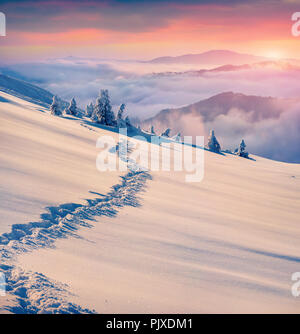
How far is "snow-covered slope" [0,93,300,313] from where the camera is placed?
5.71m

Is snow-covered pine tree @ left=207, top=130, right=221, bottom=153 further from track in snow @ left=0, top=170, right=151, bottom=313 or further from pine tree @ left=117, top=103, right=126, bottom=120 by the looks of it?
track in snow @ left=0, top=170, right=151, bottom=313

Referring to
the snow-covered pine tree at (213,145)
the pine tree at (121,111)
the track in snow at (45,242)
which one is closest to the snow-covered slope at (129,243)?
the track in snow at (45,242)

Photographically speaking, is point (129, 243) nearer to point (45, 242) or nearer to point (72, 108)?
point (45, 242)

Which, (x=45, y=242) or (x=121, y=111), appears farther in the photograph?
(x=121, y=111)

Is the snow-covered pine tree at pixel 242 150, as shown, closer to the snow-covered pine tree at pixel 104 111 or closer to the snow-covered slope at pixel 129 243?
the snow-covered pine tree at pixel 104 111

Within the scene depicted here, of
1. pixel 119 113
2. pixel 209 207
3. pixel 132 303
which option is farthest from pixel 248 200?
pixel 119 113

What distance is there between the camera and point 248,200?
15.1 metres

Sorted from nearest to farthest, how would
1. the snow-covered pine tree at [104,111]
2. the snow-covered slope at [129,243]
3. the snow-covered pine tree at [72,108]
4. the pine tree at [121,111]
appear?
the snow-covered slope at [129,243] → the snow-covered pine tree at [104,111] → the snow-covered pine tree at [72,108] → the pine tree at [121,111]

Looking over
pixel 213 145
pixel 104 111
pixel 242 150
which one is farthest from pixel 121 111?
pixel 242 150

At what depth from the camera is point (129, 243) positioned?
785 cm

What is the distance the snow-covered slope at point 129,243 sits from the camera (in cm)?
571

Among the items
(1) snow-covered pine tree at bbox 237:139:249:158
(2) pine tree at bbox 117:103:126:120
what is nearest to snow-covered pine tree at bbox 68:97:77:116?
(2) pine tree at bbox 117:103:126:120

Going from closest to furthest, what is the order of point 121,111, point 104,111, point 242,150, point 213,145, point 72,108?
1. point 104,111
2. point 72,108
3. point 213,145
4. point 121,111
5. point 242,150

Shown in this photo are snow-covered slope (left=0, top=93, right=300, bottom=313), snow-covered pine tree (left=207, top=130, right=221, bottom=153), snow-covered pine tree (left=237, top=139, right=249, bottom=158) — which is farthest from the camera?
snow-covered pine tree (left=237, top=139, right=249, bottom=158)
